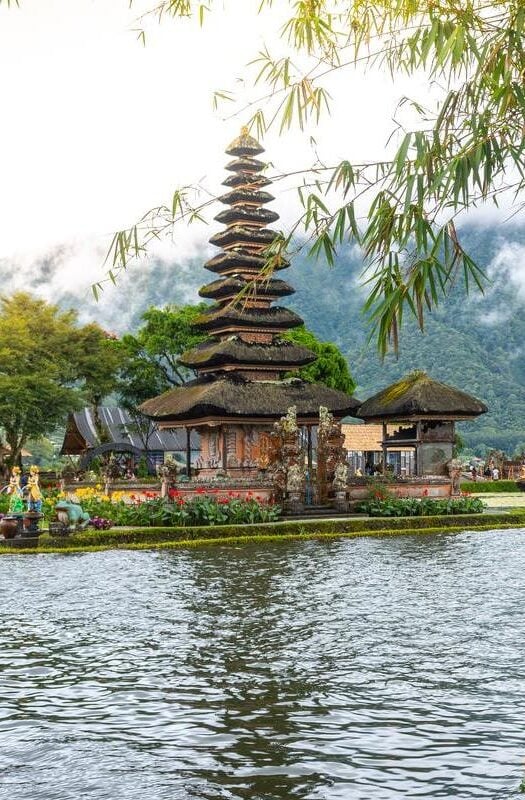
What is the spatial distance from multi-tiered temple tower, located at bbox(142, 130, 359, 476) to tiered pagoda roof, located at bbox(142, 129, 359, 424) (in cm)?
4

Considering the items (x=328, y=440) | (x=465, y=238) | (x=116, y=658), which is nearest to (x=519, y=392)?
(x=465, y=238)

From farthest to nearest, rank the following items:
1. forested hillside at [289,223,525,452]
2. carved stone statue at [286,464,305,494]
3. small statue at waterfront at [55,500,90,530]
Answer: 1. forested hillside at [289,223,525,452]
2. carved stone statue at [286,464,305,494]
3. small statue at waterfront at [55,500,90,530]

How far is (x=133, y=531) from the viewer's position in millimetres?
25000

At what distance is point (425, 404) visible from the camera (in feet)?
119

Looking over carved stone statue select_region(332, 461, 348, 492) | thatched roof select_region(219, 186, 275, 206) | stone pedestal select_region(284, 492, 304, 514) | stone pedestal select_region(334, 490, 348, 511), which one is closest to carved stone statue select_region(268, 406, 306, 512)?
stone pedestal select_region(284, 492, 304, 514)

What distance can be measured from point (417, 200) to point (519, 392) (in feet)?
402

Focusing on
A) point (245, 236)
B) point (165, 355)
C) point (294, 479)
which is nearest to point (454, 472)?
point (294, 479)

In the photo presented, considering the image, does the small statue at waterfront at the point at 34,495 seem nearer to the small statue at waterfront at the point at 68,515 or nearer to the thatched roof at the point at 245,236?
the small statue at waterfront at the point at 68,515

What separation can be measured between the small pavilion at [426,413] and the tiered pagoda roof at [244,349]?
149cm

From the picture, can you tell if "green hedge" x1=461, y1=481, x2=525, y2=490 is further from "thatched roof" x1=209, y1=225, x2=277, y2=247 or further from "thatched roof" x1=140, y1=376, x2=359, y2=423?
"thatched roof" x1=209, y1=225, x2=277, y2=247

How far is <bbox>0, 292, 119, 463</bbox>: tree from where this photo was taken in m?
50.8

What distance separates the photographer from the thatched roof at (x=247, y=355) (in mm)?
37781

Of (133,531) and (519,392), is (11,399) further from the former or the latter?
(519,392)

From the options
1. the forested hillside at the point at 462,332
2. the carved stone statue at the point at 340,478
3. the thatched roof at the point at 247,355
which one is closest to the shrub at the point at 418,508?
the carved stone statue at the point at 340,478
